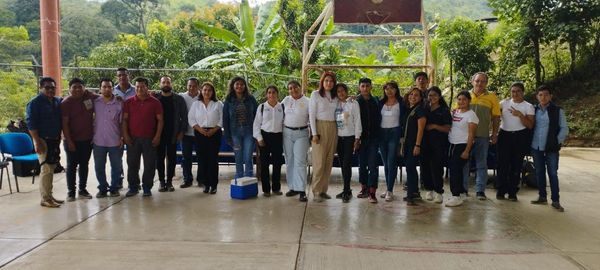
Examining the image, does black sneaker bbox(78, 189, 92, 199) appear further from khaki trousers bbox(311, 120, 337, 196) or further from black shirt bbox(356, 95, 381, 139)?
black shirt bbox(356, 95, 381, 139)

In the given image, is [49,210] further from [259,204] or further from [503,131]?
[503,131]

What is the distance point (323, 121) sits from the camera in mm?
5797

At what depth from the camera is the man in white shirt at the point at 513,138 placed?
234 inches

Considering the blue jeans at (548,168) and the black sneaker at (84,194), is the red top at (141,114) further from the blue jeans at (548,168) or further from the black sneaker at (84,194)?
the blue jeans at (548,168)

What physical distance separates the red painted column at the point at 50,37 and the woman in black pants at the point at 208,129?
4.51 meters

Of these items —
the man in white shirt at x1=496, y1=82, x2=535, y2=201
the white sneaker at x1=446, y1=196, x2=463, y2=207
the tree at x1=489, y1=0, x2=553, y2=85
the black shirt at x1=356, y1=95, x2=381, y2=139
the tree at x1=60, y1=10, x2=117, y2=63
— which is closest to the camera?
the white sneaker at x1=446, y1=196, x2=463, y2=207

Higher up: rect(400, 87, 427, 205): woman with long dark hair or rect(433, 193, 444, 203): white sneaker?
rect(400, 87, 427, 205): woman with long dark hair

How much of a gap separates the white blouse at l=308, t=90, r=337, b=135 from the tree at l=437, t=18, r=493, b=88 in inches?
344

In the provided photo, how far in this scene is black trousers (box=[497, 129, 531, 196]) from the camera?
5.98 m

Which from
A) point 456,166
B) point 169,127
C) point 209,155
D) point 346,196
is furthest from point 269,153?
point 456,166

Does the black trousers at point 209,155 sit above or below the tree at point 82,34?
below

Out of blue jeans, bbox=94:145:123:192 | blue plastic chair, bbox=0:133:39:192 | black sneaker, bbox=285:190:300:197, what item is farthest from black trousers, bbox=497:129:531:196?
blue plastic chair, bbox=0:133:39:192

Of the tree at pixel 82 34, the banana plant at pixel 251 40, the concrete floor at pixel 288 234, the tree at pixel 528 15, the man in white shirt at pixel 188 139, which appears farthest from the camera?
the tree at pixel 82 34

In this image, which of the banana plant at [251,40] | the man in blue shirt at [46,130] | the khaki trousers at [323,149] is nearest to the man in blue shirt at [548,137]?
the khaki trousers at [323,149]
